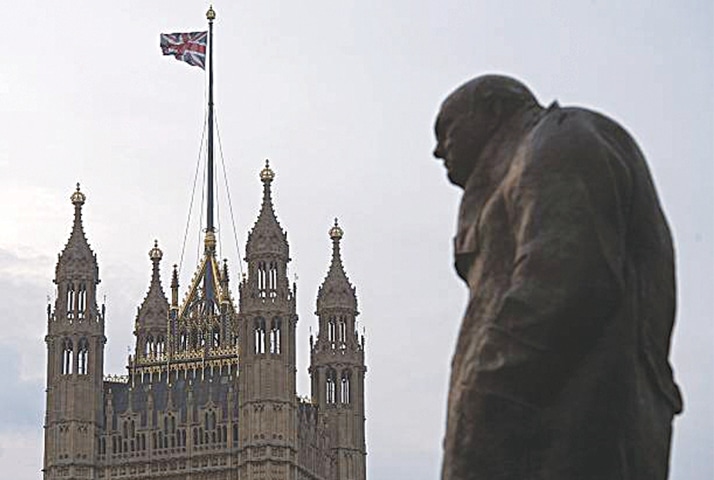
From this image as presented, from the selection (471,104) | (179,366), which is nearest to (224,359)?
(179,366)

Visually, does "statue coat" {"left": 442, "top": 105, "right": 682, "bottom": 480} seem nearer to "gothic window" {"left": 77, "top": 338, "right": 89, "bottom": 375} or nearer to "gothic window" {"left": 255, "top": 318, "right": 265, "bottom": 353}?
"gothic window" {"left": 255, "top": 318, "right": 265, "bottom": 353}

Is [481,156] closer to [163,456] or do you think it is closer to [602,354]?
[602,354]

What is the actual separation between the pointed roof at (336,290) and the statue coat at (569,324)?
66.2 metres

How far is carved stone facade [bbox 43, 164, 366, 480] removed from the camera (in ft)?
221

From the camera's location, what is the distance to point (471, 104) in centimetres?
704

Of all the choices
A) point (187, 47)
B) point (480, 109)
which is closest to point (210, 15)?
point (187, 47)

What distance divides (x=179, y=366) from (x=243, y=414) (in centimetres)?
647

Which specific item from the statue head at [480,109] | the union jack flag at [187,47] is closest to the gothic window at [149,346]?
the union jack flag at [187,47]

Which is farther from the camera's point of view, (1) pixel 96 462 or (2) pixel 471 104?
(1) pixel 96 462

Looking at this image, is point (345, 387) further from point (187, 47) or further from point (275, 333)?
point (187, 47)

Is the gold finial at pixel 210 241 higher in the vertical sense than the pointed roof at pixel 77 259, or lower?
higher

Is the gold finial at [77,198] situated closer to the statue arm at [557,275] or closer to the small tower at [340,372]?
the small tower at [340,372]

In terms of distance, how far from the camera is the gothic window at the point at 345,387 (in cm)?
7330

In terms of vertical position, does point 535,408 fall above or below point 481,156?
below
